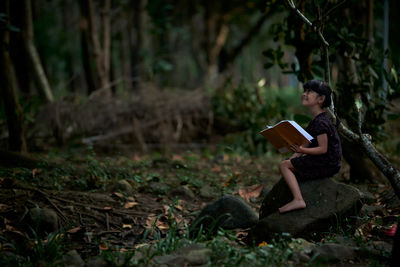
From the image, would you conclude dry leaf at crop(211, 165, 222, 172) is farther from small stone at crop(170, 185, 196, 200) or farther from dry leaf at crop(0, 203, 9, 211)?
dry leaf at crop(0, 203, 9, 211)

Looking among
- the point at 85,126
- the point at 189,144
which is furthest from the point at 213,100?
the point at 85,126

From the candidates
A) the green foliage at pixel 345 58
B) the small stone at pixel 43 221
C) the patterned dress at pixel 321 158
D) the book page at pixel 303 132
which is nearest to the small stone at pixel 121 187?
the small stone at pixel 43 221

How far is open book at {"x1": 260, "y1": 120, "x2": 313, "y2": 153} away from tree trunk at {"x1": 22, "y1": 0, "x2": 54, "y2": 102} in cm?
560

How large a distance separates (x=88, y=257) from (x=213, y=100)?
22.5 ft

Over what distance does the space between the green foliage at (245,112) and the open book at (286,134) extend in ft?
14.6

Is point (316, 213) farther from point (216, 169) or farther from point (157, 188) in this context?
point (216, 169)

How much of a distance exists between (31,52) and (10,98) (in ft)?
8.68

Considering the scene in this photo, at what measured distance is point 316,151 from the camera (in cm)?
349

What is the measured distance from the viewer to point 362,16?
7.19 metres

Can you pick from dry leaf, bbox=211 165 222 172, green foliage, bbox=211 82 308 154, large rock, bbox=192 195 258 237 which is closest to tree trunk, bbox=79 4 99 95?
Answer: green foliage, bbox=211 82 308 154

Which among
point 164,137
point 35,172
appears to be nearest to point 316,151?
point 35,172

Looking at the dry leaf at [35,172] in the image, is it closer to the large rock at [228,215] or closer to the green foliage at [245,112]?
the large rock at [228,215]

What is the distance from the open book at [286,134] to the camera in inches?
132

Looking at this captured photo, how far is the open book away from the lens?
3.36 metres
